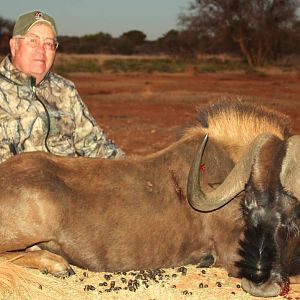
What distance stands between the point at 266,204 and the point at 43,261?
1593 mm

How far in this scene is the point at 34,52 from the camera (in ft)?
17.7

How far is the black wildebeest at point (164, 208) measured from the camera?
4113 millimetres

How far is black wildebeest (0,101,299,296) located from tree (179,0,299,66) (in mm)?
39441

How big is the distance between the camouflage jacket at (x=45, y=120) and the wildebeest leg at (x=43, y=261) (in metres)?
1.13

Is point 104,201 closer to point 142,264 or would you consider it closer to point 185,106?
point 142,264

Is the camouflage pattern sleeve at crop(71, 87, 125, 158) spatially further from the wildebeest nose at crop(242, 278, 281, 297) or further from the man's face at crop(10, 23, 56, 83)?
the wildebeest nose at crop(242, 278, 281, 297)

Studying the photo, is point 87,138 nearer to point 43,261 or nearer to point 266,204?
point 43,261

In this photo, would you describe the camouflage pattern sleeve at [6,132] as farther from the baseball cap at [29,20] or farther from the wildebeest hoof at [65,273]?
the wildebeest hoof at [65,273]

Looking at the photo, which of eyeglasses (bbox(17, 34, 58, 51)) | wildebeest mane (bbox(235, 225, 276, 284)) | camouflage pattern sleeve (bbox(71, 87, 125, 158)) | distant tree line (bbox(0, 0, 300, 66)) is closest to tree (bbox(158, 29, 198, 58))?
distant tree line (bbox(0, 0, 300, 66))

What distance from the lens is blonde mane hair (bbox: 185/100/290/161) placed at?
478 centimetres

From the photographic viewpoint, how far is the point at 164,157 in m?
4.84

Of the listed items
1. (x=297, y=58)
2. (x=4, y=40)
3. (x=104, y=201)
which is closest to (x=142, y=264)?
(x=104, y=201)

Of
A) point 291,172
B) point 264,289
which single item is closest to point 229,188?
point 291,172

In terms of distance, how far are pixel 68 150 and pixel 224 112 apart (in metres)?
1.48
